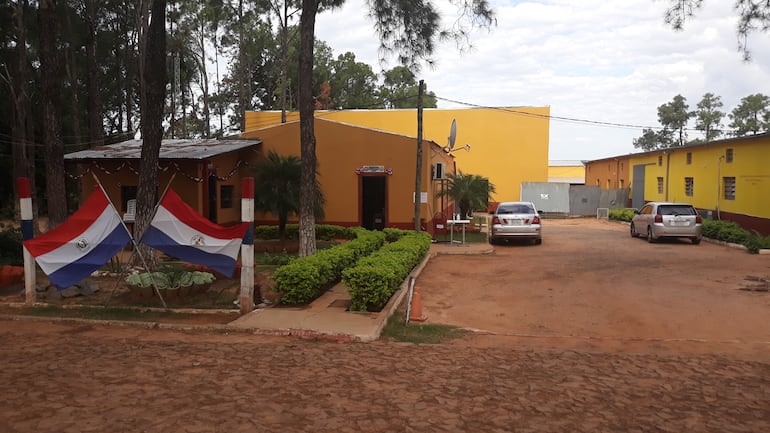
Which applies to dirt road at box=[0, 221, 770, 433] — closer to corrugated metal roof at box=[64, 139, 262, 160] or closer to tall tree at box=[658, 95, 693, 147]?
corrugated metal roof at box=[64, 139, 262, 160]

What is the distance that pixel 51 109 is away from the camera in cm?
1370

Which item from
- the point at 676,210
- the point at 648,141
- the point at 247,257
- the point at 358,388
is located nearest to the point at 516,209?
the point at 676,210

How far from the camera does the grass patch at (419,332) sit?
786 centimetres

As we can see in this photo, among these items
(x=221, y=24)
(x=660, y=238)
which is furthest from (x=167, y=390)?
(x=221, y=24)

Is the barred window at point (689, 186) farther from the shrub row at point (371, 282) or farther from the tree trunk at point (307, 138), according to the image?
the shrub row at point (371, 282)

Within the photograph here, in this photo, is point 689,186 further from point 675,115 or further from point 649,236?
point 675,115

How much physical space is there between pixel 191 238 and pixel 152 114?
379 centimetres

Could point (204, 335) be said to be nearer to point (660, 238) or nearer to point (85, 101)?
point (660, 238)

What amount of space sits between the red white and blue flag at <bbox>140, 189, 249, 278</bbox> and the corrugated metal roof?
6.78 metres

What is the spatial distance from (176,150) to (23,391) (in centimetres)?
1311

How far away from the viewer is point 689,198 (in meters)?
26.6

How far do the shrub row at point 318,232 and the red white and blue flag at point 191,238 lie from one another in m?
9.28

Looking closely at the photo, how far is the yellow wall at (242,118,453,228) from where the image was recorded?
63.9ft

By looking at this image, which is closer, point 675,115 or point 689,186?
point 689,186
